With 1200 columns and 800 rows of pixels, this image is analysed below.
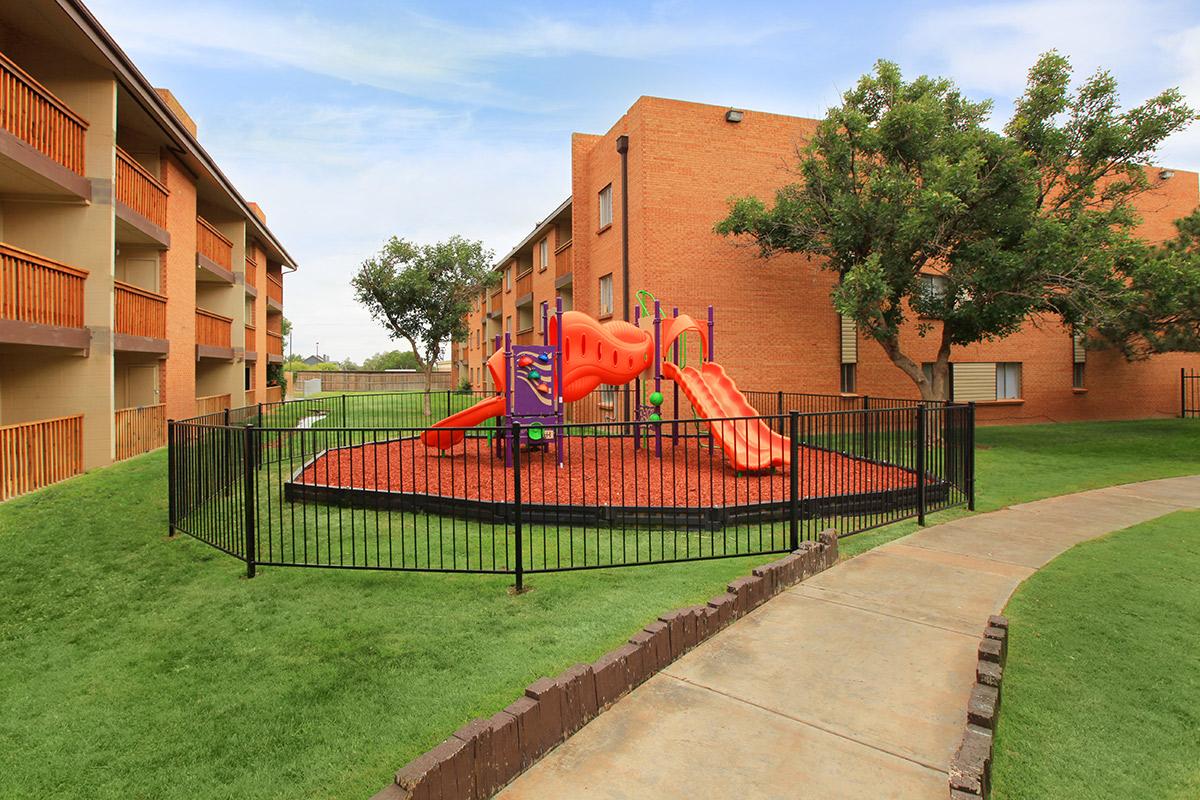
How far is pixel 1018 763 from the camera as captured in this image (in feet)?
9.84

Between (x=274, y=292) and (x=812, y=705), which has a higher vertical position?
(x=274, y=292)

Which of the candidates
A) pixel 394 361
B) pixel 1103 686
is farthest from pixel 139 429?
pixel 394 361

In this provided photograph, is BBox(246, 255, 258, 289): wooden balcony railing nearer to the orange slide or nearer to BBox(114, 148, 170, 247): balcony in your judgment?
BBox(114, 148, 170, 247): balcony

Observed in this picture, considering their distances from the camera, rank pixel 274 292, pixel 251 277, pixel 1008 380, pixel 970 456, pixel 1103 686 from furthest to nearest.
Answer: pixel 274 292 → pixel 251 277 → pixel 1008 380 → pixel 970 456 → pixel 1103 686

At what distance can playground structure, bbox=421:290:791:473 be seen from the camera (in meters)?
11.0

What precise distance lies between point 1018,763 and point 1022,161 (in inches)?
618

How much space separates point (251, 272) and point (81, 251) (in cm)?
1547

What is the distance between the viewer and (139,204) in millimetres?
13781

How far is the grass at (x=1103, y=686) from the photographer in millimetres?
2910

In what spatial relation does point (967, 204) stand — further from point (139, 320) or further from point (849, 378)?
point (139, 320)

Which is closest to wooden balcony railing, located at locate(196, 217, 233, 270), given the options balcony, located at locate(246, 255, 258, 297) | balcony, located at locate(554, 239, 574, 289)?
balcony, located at locate(246, 255, 258, 297)

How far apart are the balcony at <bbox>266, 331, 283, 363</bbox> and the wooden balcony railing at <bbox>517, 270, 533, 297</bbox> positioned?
39.7ft

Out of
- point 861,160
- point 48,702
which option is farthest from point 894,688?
point 861,160

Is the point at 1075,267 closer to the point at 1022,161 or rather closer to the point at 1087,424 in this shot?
the point at 1022,161
